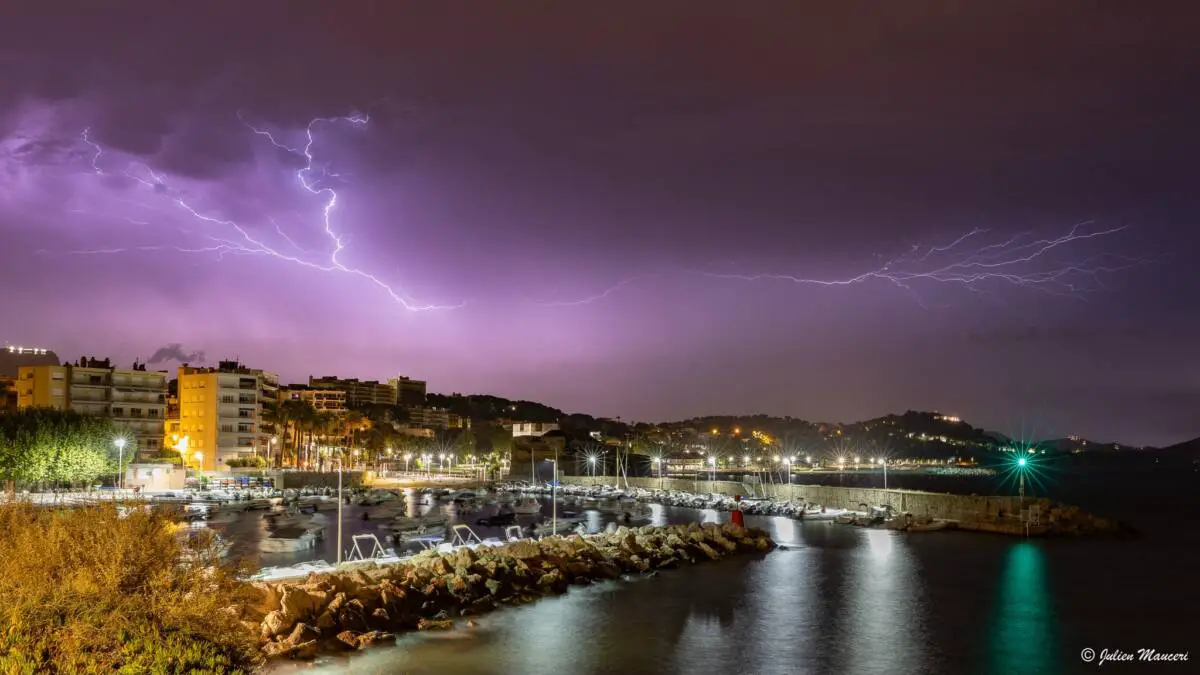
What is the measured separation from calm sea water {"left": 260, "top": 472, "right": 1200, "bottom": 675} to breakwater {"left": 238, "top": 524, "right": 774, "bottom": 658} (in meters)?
0.85

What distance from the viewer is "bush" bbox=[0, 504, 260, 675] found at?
32.7 ft

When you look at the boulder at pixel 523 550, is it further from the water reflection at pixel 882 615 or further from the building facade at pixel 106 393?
the building facade at pixel 106 393

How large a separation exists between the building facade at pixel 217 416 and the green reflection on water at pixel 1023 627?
95.6m

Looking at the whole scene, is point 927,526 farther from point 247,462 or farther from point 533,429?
point 533,429

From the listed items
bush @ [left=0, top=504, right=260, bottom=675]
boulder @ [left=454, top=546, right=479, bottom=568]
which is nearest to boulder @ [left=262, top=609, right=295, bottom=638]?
bush @ [left=0, top=504, right=260, bottom=675]

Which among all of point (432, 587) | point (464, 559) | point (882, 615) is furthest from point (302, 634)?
point (882, 615)

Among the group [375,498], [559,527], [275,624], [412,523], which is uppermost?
[275,624]

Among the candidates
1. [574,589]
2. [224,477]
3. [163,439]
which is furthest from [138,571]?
[163,439]

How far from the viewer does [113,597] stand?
13.4m

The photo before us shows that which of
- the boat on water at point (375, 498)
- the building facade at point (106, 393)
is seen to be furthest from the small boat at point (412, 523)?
the building facade at point (106, 393)

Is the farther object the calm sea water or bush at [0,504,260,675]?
the calm sea water

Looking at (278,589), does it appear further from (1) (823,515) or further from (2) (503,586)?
(1) (823,515)

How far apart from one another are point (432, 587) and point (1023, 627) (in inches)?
655

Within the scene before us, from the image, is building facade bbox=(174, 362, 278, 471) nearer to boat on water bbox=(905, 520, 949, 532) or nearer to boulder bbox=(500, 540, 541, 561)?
boat on water bbox=(905, 520, 949, 532)
